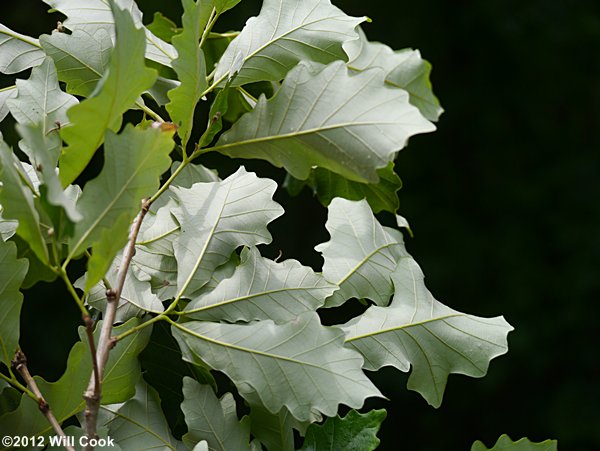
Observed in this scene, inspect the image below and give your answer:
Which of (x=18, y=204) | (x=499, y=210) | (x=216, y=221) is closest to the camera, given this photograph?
(x=18, y=204)

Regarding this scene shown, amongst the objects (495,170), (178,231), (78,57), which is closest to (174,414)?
(178,231)

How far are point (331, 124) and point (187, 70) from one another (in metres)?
0.07

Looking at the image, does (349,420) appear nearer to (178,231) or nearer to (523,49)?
(178,231)

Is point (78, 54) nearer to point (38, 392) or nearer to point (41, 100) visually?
point (41, 100)

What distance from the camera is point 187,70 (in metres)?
0.37

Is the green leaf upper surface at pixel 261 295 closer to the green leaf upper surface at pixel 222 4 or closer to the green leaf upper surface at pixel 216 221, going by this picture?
the green leaf upper surface at pixel 216 221

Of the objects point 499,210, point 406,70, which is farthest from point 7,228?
point 499,210

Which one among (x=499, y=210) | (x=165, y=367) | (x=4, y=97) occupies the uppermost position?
(x=4, y=97)

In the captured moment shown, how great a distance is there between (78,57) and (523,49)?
1.82 metres

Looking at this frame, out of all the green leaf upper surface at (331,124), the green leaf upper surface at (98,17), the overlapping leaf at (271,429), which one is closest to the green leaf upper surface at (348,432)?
the overlapping leaf at (271,429)

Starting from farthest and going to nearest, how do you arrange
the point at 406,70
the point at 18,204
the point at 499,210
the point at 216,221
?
the point at 499,210 → the point at 406,70 → the point at 216,221 → the point at 18,204

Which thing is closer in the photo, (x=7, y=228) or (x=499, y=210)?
(x=7, y=228)

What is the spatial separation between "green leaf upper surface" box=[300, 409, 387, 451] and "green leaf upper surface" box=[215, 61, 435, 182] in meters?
0.12

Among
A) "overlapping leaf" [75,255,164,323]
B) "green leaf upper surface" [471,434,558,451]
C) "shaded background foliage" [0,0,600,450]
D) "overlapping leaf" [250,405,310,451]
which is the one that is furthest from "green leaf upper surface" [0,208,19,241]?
"shaded background foliage" [0,0,600,450]
